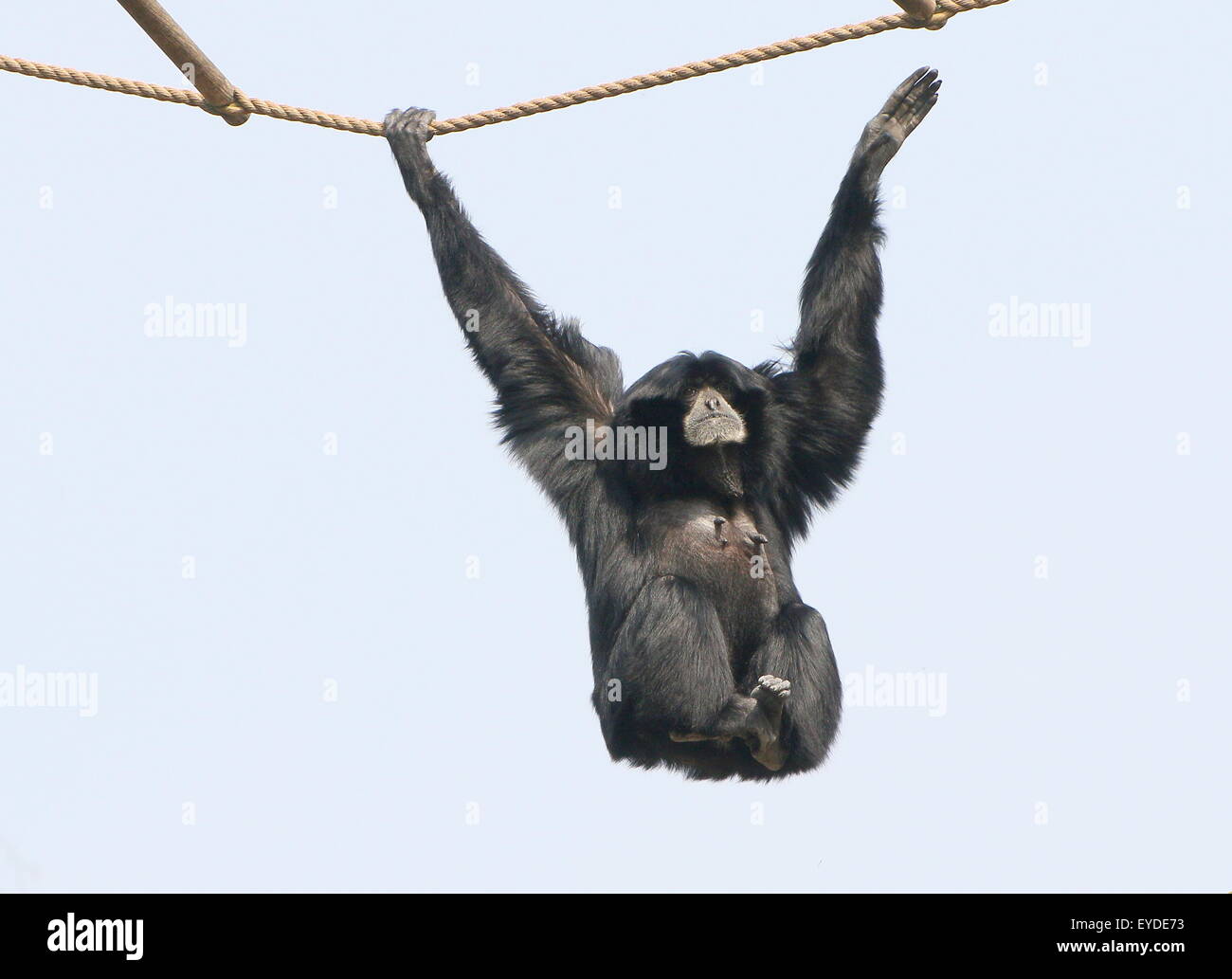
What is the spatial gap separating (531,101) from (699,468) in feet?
8.93

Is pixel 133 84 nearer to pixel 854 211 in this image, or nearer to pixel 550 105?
pixel 550 105

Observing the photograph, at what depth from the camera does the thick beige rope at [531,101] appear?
8359mm

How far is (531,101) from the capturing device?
29.3ft

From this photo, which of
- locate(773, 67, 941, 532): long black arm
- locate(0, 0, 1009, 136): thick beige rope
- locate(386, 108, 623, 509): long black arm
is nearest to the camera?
locate(0, 0, 1009, 136): thick beige rope

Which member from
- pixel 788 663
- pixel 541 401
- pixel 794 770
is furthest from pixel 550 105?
pixel 794 770

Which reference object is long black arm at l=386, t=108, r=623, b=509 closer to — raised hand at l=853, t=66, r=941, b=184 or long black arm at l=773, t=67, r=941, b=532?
long black arm at l=773, t=67, r=941, b=532

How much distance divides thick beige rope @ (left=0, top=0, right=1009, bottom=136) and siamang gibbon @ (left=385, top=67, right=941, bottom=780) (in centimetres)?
67

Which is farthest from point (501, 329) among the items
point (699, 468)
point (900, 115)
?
point (900, 115)

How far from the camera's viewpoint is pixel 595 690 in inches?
385

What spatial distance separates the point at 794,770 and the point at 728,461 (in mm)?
2140

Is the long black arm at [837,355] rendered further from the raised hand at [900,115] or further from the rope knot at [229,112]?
the rope knot at [229,112]

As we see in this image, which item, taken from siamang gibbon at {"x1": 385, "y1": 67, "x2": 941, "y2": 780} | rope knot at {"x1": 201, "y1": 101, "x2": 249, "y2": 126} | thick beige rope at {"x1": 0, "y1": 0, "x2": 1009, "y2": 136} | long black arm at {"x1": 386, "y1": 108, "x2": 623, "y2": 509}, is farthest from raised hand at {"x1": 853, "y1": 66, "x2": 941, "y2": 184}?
rope knot at {"x1": 201, "y1": 101, "x2": 249, "y2": 126}

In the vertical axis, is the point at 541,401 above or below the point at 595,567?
above

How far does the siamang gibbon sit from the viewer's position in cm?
923
